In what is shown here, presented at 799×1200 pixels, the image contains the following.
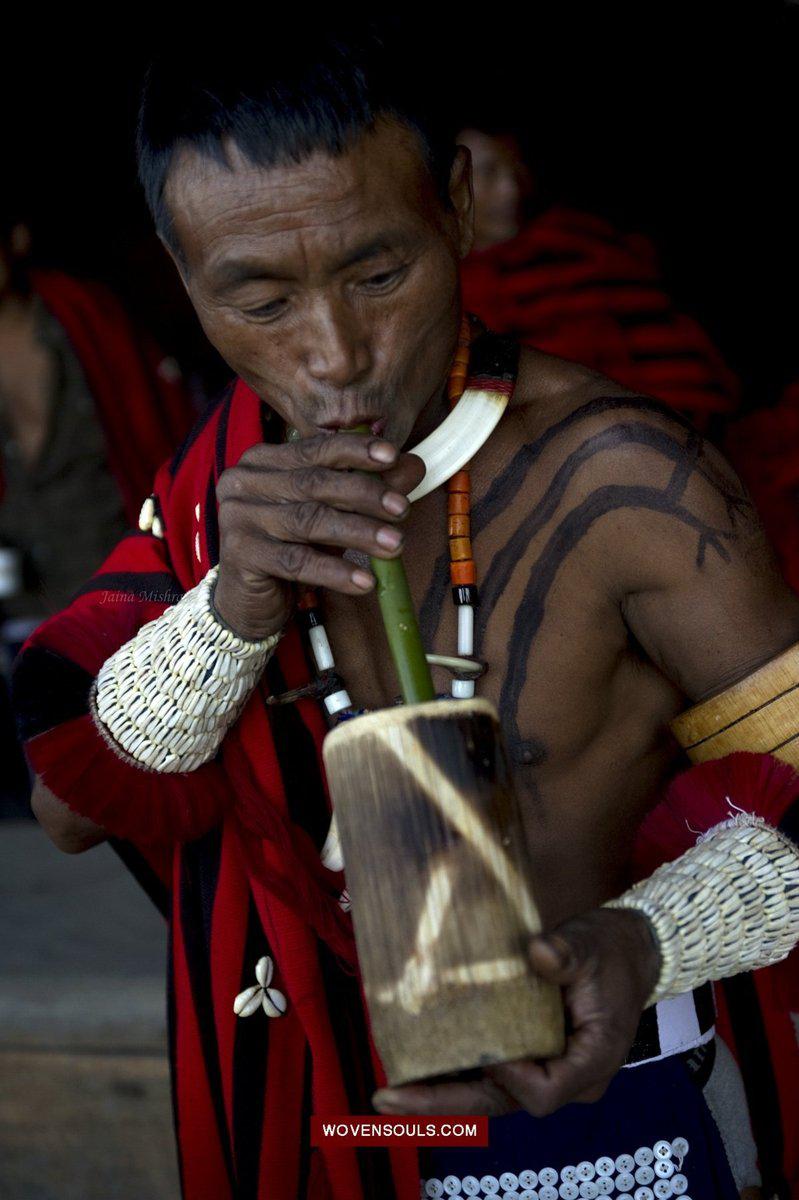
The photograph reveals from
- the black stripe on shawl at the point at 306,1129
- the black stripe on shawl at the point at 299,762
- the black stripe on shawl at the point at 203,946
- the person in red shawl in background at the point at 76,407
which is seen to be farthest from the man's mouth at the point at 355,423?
the person in red shawl in background at the point at 76,407

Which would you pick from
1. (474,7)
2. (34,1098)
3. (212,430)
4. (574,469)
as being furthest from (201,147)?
(34,1098)

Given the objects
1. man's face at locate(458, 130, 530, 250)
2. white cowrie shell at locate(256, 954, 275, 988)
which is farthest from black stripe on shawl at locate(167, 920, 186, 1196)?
man's face at locate(458, 130, 530, 250)

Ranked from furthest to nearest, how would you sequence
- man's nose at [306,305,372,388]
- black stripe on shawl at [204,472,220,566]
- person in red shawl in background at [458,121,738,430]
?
person in red shawl in background at [458,121,738,430] → black stripe on shawl at [204,472,220,566] → man's nose at [306,305,372,388]

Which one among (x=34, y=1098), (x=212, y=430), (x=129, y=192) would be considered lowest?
(x=34, y=1098)

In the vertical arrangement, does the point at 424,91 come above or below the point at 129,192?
below

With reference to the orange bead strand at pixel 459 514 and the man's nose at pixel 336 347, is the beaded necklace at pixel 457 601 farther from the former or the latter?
the man's nose at pixel 336 347

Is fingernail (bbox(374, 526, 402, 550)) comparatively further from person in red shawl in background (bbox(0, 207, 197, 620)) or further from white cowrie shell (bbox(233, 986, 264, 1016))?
person in red shawl in background (bbox(0, 207, 197, 620))

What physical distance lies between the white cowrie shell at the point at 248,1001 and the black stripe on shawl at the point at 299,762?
0.20 metres

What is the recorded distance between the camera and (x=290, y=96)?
4.13 ft

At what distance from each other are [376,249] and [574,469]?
37 centimetres

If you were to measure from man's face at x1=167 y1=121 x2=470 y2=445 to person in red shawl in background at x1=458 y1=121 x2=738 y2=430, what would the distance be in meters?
0.92

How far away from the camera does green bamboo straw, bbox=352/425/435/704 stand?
1.16 meters

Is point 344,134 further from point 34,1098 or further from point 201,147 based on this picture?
point 34,1098

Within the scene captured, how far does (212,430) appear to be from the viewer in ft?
5.40
